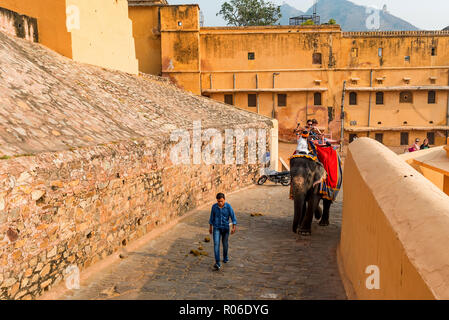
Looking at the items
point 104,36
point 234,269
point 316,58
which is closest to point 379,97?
point 316,58

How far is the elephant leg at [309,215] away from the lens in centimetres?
962

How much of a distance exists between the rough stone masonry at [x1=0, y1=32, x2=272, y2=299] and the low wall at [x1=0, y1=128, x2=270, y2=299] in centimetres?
2

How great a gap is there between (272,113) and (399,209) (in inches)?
1065

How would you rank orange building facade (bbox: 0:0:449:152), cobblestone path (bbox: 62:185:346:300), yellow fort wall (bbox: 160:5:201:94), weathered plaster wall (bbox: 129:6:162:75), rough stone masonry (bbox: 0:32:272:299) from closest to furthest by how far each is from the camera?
rough stone masonry (bbox: 0:32:272:299)
cobblestone path (bbox: 62:185:346:300)
yellow fort wall (bbox: 160:5:201:94)
weathered plaster wall (bbox: 129:6:162:75)
orange building facade (bbox: 0:0:449:152)

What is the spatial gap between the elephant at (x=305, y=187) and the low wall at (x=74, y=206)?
3369 mm

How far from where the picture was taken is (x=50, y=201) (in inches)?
243

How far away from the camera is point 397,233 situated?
11.0 feet

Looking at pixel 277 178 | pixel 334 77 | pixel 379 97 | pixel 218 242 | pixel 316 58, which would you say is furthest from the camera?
pixel 379 97

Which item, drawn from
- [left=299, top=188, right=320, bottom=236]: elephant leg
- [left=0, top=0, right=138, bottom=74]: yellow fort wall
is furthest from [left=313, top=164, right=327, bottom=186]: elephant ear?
[left=0, top=0, right=138, bottom=74]: yellow fort wall

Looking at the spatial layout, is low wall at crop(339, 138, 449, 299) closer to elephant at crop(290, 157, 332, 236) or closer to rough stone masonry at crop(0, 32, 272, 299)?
elephant at crop(290, 157, 332, 236)

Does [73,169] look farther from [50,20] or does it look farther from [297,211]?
[50,20]

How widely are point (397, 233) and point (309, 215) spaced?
6368mm

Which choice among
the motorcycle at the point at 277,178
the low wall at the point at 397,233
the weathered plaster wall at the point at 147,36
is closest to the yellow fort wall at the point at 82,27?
the motorcycle at the point at 277,178

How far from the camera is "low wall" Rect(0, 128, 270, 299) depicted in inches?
214
